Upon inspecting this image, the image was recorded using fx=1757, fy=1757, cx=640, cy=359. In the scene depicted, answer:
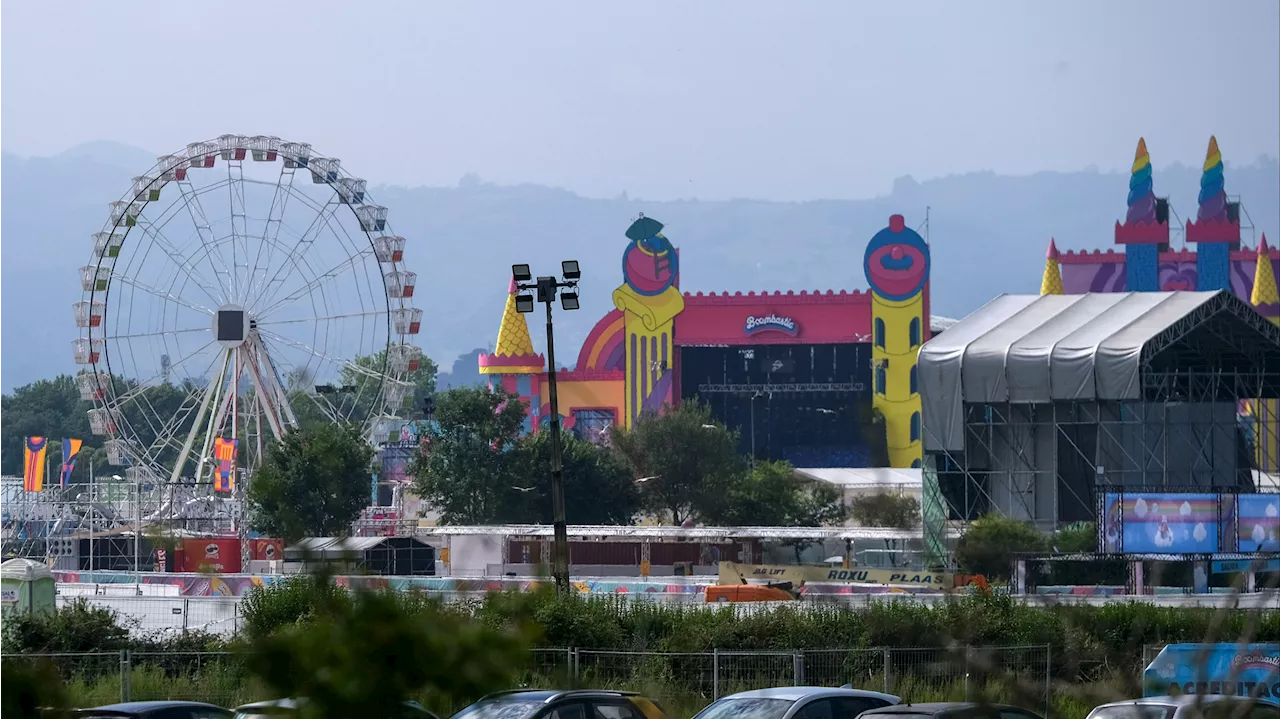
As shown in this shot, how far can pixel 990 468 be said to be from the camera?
5800 cm

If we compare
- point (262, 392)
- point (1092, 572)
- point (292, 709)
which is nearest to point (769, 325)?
point (262, 392)

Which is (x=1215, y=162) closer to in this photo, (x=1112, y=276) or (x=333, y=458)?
(x=1112, y=276)

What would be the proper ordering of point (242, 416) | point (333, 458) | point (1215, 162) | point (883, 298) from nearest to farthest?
point (333, 458) < point (242, 416) < point (883, 298) < point (1215, 162)

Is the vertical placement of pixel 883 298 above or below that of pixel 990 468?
above

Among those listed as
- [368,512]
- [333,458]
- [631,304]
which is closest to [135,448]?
[368,512]

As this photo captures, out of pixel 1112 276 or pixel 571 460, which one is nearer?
pixel 571 460

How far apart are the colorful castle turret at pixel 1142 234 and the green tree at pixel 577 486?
121 feet

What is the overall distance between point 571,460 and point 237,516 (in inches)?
621

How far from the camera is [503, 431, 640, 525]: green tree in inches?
2931

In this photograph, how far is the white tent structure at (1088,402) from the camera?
2131 inches

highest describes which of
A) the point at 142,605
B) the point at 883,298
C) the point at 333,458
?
the point at 883,298

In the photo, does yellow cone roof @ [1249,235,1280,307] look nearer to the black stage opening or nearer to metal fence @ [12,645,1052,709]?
the black stage opening

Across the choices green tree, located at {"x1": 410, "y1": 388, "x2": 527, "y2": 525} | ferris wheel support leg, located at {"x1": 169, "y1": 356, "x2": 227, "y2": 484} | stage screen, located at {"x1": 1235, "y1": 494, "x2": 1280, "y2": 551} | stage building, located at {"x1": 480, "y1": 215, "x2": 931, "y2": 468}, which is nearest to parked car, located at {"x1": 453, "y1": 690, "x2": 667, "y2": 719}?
stage screen, located at {"x1": 1235, "y1": 494, "x2": 1280, "y2": 551}

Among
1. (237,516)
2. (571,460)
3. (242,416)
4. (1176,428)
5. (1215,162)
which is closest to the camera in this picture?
(1176,428)
